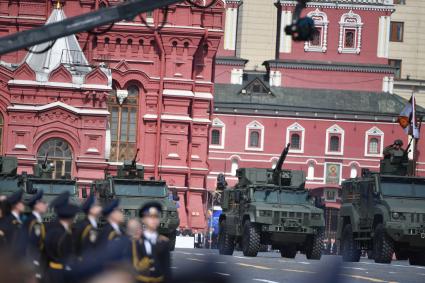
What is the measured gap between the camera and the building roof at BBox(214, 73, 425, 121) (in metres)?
102

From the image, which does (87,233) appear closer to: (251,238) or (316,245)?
(251,238)

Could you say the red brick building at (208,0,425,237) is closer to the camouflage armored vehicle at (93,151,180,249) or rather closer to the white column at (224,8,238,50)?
the white column at (224,8,238,50)

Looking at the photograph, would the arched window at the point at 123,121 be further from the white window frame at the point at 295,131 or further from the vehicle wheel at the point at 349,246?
the white window frame at the point at 295,131

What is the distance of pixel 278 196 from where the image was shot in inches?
1524

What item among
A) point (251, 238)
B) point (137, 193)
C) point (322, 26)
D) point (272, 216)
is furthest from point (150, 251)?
point (322, 26)

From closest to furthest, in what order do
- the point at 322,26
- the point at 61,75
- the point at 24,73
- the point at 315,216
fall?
the point at 315,216 → the point at 61,75 → the point at 24,73 → the point at 322,26

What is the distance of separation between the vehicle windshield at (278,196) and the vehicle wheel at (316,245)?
139 cm

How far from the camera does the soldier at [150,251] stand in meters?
10.9

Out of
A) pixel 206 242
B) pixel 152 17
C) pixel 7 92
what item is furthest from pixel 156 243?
pixel 152 17

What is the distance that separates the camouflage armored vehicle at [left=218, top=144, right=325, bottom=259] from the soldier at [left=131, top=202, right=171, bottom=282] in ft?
83.7

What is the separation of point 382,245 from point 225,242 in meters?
6.81

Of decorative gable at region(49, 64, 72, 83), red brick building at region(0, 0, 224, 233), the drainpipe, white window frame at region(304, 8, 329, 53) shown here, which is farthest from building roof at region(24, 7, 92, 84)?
white window frame at region(304, 8, 329, 53)

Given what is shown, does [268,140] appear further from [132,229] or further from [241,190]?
[132,229]

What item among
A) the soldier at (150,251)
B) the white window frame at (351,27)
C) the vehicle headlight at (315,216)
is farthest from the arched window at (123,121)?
the soldier at (150,251)
